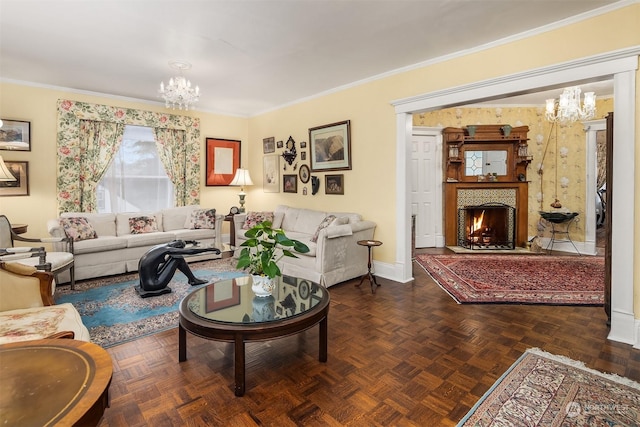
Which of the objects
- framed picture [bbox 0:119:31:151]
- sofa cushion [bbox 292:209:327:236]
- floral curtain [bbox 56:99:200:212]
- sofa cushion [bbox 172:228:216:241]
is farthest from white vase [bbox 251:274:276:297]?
framed picture [bbox 0:119:31:151]

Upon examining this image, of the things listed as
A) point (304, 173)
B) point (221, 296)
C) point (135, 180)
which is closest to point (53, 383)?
point (221, 296)

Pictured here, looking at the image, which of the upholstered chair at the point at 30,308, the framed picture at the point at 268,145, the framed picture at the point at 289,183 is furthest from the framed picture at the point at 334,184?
the upholstered chair at the point at 30,308

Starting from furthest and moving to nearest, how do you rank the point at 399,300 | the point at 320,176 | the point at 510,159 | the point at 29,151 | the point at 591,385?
the point at 510,159 → the point at 320,176 → the point at 29,151 → the point at 399,300 → the point at 591,385

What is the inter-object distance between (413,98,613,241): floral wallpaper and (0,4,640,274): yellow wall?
2.31 meters

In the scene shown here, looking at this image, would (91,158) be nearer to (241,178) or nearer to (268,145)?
(241,178)

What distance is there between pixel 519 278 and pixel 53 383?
4904mm

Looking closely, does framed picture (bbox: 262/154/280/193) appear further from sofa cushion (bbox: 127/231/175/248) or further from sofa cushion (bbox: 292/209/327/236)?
sofa cushion (bbox: 127/231/175/248)

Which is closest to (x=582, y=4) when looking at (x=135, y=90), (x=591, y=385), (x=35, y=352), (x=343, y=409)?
(x=591, y=385)

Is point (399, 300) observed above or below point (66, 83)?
below

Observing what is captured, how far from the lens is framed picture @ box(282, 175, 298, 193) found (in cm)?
615

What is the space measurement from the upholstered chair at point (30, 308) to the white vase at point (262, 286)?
1.07 m

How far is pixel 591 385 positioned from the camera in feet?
6.82

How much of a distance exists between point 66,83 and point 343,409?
575 centimetres

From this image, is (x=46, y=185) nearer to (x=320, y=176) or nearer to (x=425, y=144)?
(x=320, y=176)
